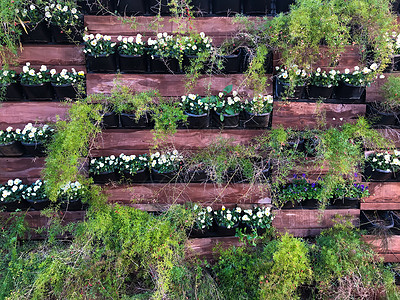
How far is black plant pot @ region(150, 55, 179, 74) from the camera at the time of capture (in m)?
2.70

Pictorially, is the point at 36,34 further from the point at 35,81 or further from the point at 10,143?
the point at 10,143

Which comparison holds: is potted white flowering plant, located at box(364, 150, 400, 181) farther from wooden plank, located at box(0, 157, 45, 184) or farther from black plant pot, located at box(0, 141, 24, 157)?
black plant pot, located at box(0, 141, 24, 157)

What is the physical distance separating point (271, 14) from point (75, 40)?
1861mm

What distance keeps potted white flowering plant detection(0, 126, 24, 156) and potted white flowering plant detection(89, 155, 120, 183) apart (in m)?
0.69

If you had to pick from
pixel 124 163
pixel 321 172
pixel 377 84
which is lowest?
pixel 321 172

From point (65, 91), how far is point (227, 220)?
1.98 metres

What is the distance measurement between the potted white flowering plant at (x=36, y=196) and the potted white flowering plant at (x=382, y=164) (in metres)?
3.17

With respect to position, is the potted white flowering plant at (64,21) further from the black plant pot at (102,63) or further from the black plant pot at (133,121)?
the black plant pot at (133,121)

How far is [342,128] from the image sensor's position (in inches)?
114

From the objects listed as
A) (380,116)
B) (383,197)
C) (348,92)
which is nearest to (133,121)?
(348,92)

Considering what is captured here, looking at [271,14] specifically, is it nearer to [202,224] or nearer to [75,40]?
[75,40]

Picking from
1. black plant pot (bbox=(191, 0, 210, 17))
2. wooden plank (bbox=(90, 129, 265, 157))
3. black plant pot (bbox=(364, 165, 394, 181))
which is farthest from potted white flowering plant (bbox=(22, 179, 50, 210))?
black plant pot (bbox=(364, 165, 394, 181))

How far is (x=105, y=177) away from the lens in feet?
9.37

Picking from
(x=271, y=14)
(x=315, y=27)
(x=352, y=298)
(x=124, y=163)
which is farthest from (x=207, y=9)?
(x=352, y=298)
